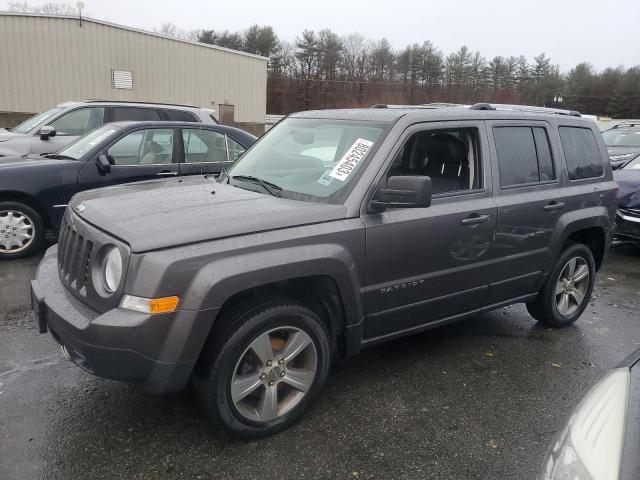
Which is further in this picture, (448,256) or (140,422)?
(448,256)

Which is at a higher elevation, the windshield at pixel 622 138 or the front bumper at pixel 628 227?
the windshield at pixel 622 138

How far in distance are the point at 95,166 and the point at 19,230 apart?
1.10 meters

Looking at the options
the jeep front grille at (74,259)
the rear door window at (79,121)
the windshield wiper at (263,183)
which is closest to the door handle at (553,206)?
the windshield wiper at (263,183)

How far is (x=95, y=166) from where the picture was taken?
630 centimetres

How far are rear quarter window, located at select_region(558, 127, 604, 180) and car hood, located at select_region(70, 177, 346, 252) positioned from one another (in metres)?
2.40

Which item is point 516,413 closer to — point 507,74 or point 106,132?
point 106,132

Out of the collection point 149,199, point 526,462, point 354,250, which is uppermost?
point 149,199

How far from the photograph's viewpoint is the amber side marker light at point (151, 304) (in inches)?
97.2

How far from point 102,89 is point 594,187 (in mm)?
19894

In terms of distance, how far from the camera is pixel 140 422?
3.06 metres

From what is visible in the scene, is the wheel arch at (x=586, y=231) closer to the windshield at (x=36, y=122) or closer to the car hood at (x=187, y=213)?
the car hood at (x=187, y=213)

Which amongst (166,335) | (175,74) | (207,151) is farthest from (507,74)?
(166,335)

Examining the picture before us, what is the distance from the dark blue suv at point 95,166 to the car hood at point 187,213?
9.39ft

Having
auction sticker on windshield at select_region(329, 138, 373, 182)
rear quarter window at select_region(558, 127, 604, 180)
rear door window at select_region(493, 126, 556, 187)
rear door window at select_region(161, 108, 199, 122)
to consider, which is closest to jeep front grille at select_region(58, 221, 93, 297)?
auction sticker on windshield at select_region(329, 138, 373, 182)
